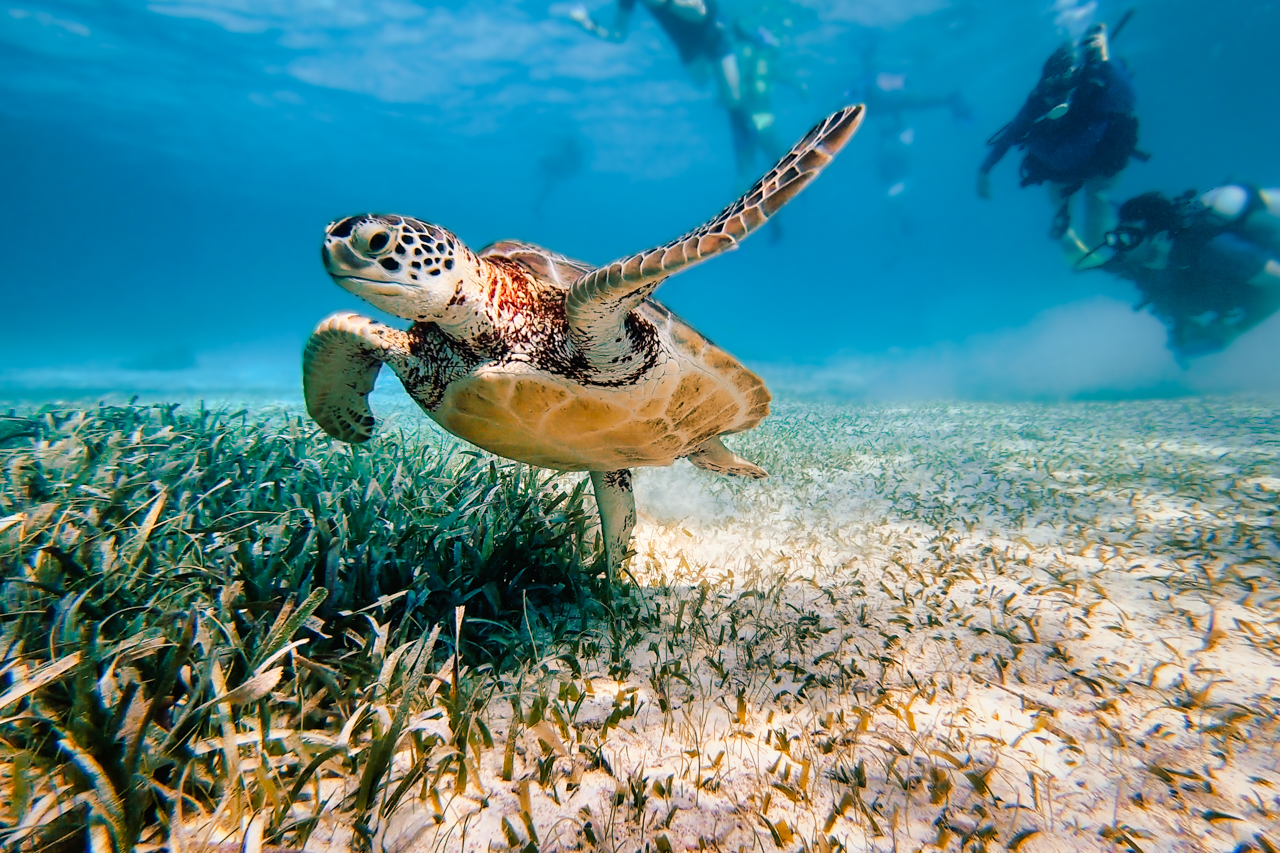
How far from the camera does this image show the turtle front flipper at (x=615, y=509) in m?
2.98

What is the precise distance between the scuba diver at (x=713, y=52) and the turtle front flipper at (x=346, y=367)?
20.0 meters

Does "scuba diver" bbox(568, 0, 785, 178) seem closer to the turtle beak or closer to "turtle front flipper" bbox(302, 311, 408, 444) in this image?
"turtle front flipper" bbox(302, 311, 408, 444)

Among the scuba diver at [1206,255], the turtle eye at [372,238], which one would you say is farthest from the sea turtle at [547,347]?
the scuba diver at [1206,255]

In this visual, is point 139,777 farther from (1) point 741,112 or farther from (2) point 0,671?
(1) point 741,112

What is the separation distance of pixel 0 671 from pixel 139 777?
56cm

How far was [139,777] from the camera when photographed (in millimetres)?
1142

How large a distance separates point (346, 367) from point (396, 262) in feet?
3.79

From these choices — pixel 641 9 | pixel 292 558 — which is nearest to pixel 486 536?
pixel 292 558

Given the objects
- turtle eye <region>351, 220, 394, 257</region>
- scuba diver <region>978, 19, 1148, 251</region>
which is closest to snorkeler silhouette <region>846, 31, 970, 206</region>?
scuba diver <region>978, 19, 1148, 251</region>

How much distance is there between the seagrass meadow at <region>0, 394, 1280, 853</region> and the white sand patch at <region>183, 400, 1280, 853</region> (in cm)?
1

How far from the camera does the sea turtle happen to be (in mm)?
1856

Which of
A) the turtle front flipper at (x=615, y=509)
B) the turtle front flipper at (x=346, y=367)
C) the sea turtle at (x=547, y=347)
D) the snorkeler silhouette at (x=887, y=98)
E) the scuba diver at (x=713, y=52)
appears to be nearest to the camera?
the sea turtle at (x=547, y=347)

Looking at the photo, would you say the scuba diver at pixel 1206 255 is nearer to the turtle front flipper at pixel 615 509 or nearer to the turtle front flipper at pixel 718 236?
the turtle front flipper at pixel 718 236

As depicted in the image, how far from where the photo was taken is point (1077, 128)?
1134cm
